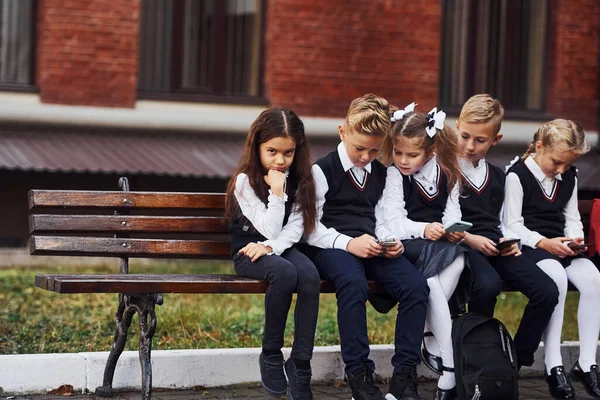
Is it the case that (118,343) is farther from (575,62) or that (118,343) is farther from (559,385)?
(575,62)

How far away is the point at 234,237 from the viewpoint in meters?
5.86

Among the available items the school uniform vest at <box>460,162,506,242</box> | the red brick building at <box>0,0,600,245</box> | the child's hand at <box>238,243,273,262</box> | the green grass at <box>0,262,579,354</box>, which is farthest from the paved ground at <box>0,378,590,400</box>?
the red brick building at <box>0,0,600,245</box>

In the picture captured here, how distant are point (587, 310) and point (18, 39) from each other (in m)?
8.12

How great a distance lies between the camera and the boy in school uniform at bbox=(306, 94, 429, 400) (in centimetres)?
542

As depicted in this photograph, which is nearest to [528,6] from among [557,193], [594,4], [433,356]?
[594,4]

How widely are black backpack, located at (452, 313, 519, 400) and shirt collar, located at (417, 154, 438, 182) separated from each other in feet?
2.65

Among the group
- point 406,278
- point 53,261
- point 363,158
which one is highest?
point 363,158

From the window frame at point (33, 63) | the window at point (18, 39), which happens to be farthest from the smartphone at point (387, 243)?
the window at point (18, 39)

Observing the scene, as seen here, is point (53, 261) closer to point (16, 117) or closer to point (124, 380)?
point (16, 117)

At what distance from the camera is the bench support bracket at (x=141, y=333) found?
5.44m

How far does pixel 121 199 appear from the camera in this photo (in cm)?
609

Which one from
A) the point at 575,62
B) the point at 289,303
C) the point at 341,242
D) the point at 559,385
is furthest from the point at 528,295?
the point at 575,62

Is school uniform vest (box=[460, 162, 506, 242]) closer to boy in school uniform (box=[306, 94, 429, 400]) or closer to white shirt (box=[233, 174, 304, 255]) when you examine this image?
boy in school uniform (box=[306, 94, 429, 400])

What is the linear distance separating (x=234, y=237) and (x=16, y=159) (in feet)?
20.0
